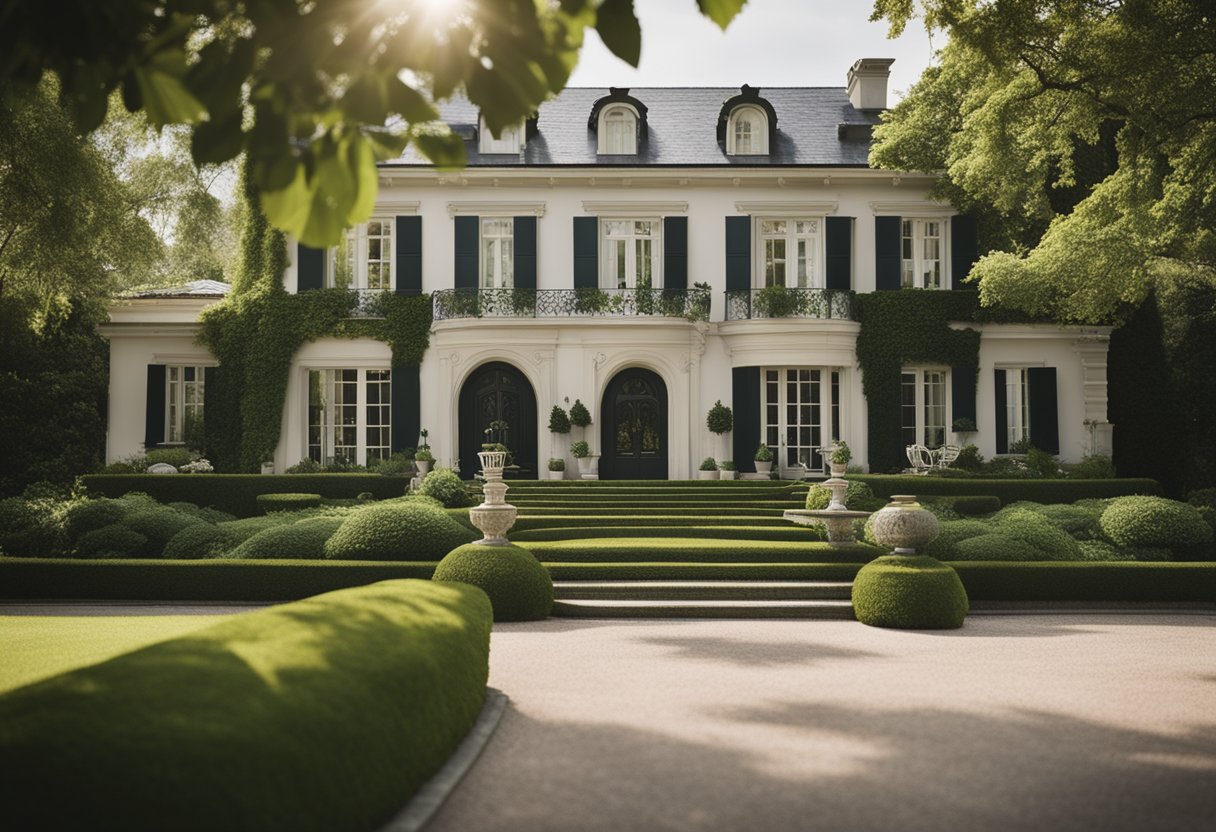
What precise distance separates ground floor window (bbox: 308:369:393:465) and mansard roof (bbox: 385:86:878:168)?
5034mm

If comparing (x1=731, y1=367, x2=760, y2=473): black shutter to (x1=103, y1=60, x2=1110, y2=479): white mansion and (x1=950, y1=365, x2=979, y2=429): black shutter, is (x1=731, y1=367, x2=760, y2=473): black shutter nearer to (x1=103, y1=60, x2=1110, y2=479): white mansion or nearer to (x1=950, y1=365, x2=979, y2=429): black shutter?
(x1=103, y1=60, x2=1110, y2=479): white mansion

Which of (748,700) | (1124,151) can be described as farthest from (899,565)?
(1124,151)

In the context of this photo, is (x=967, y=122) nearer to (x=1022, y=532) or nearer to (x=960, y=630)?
(x=1022, y=532)

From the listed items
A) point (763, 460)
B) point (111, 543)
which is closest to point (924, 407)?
point (763, 460)

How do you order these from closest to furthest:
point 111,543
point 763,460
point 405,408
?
1. point 111,543
2. point 763,460
3. point 405,408

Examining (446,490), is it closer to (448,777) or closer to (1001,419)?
(1001,419)

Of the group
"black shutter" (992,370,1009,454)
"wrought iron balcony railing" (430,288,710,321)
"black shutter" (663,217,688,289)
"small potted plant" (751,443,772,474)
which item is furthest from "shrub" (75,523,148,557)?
"black shutter" (992,370,1009,454)

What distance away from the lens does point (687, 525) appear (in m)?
18.3

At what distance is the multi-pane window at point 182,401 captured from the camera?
981 inches

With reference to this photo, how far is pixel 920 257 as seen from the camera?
2531 cm

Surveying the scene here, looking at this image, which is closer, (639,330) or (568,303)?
(639,330)

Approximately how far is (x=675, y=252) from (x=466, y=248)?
185 inches

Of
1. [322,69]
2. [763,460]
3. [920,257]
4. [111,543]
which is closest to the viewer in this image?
[322,69]

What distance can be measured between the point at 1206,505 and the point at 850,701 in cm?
1411
